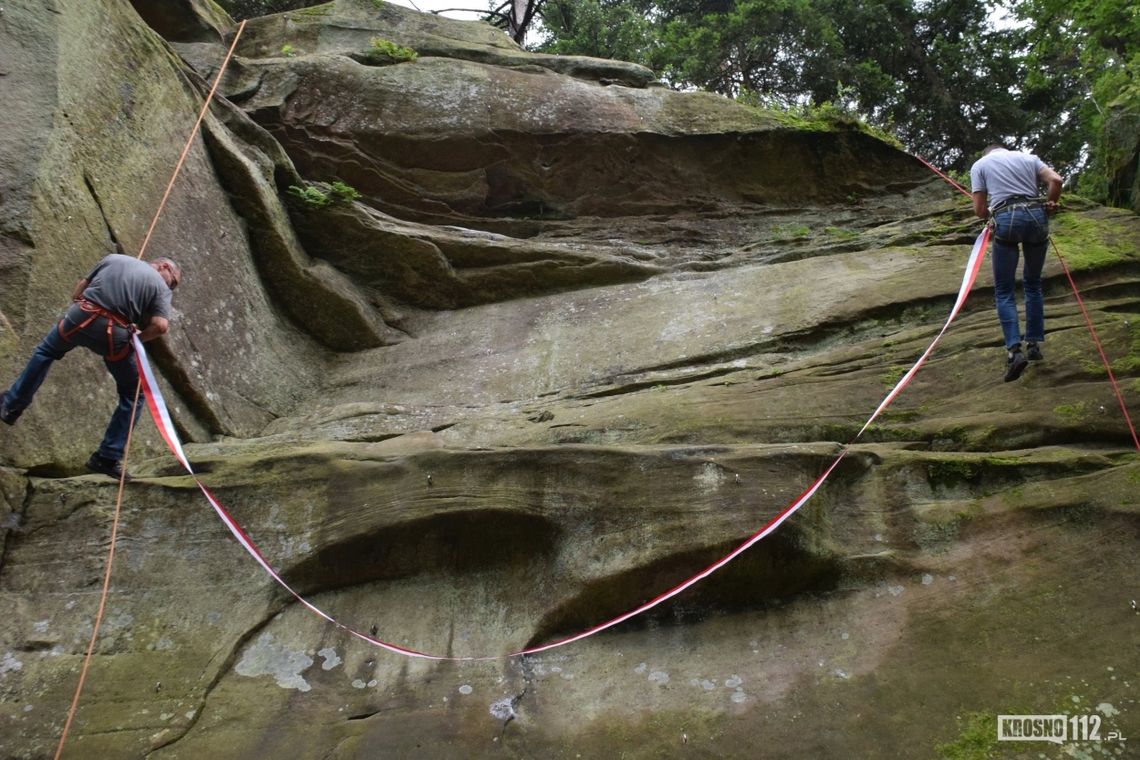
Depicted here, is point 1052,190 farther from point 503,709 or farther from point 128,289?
point 128,289

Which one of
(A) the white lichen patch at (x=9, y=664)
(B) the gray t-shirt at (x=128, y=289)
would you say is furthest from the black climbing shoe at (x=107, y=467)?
(A) the white lichen patch at (x=9, y=664)

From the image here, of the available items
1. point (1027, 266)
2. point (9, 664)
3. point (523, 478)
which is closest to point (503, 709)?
point (523, 478)

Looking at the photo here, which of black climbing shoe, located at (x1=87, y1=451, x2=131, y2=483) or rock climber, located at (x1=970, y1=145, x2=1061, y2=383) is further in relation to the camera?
rock climber, located at (x1=970, y1=145, x2=1061, y2=383)

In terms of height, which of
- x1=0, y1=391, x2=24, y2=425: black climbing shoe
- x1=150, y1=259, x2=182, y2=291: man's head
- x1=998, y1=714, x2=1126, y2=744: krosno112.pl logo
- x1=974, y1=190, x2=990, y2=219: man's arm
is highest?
x1=974, y1=190, x2=990, y2=219: man's arm

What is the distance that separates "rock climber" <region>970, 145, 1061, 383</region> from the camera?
264 inches

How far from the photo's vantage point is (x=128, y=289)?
6289mm

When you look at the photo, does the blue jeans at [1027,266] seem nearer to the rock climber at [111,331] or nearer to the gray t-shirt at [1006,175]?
the gray t-shirt at [1006,175]

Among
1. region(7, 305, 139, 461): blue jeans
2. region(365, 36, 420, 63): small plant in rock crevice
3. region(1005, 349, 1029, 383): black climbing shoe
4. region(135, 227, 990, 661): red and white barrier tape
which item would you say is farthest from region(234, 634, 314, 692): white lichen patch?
region(365, 36, 420, 63): small plant in rock crevice

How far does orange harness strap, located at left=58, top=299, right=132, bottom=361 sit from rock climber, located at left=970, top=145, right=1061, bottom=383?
6688 millimetres

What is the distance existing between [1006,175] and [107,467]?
293 inches

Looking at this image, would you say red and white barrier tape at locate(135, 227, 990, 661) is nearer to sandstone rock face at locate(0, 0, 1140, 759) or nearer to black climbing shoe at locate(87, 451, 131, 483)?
sandstone rock face at locate(0, 0, 1140, 759)

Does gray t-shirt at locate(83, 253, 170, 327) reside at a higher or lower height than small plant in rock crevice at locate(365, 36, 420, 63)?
lower

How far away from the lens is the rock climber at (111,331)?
6.07 metres

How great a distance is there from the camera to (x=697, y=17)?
20.9m
